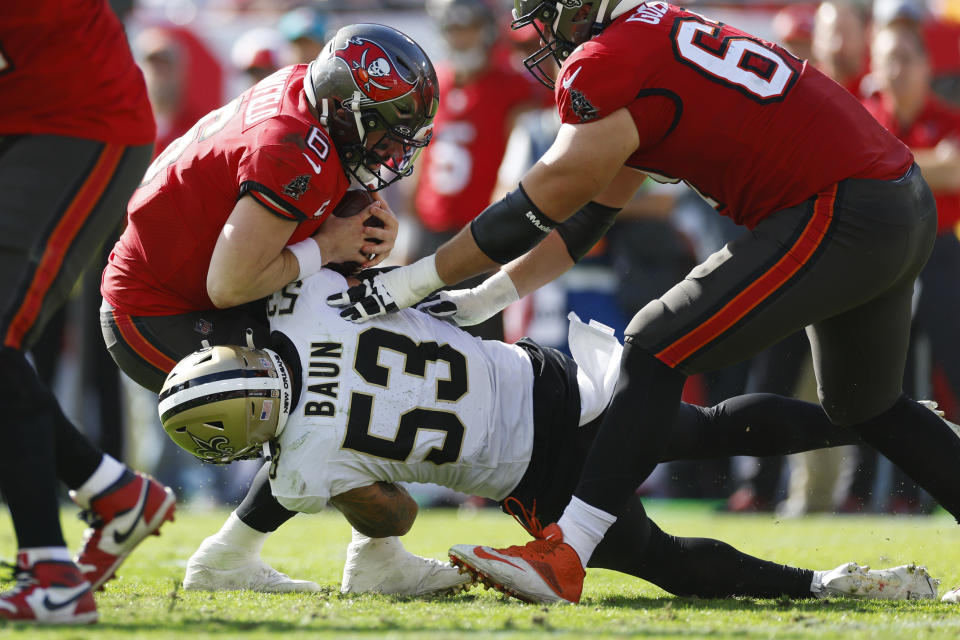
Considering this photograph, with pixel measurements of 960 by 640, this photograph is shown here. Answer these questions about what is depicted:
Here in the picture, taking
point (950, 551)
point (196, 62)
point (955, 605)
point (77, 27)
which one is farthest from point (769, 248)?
point (196, 62)

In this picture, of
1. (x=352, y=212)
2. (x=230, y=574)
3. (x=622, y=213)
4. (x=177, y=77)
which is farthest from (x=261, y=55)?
(x=230, y=574)

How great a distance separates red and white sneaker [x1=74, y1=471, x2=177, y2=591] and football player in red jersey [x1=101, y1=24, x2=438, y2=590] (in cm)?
66

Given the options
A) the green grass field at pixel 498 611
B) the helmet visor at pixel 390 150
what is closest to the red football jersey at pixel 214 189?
the helmet visor at pixel 390 150

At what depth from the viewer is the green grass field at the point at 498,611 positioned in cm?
280

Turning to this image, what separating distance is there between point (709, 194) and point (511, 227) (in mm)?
584

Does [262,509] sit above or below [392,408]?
below

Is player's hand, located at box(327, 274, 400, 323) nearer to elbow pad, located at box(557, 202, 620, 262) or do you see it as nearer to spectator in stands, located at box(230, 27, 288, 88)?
elbow pad, located at box(557, 202, 620, 262)

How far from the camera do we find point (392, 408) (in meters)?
3.40

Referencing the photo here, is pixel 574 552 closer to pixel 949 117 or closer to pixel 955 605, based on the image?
pixel 955 605

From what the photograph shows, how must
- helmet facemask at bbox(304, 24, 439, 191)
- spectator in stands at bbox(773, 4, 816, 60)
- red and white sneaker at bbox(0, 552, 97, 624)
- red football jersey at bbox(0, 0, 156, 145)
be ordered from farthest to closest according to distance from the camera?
1. spectator in stands at bbox(773, 4, 816, 60)
2. helmet facemask at bbox(304, 24, 439, 191)
3. red football jersey at bbox(0, 0, 156, 145)
4. red and white sneaker at bbox(0, 552, 97, 624)

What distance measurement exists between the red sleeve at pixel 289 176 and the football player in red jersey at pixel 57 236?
335mm

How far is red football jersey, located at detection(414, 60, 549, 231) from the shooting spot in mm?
6930

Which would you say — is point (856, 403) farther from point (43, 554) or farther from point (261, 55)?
point (261, 55)

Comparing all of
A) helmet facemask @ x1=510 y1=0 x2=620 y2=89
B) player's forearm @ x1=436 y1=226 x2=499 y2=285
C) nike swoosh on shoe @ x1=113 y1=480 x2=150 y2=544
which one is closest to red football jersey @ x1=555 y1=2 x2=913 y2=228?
helmet facemask @ x1=510 y1=0 x2=620 y2=89
